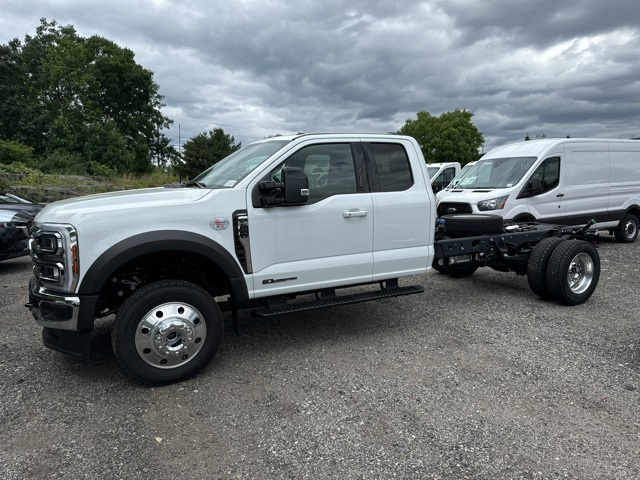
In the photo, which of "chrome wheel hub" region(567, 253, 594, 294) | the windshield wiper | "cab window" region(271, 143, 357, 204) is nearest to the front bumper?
the windshield wiper

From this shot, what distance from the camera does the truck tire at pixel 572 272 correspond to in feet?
18.6

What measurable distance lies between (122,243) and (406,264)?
2.78 meters

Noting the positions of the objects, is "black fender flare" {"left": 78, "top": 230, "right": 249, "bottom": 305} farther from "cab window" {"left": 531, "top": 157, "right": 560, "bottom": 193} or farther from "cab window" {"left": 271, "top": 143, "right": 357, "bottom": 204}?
"cab window" {"left": 531, "top": 157, "right": 560, "bottom": 193}

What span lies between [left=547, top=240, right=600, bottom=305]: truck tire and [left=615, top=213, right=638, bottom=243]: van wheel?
586cm

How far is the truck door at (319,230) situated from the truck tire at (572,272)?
2.66 metres

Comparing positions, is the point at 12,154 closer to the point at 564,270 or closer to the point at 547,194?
the point at 547,194

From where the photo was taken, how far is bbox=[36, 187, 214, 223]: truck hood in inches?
139

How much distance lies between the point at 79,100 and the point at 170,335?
39916 millimetres

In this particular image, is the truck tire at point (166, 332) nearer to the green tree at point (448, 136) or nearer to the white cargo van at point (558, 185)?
the white cargo van at point (558, 185)

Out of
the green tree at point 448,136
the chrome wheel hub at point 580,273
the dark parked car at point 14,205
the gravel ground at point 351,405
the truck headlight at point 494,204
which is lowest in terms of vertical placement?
the gravel ground at point 351,405

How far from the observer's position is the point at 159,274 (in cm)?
418

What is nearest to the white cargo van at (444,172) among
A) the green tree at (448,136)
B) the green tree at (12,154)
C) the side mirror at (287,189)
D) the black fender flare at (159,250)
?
the side mirror at (287,189)

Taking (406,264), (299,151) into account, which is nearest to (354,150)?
(299,151)

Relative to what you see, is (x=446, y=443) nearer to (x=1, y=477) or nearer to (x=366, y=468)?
(x=366, y=468)
